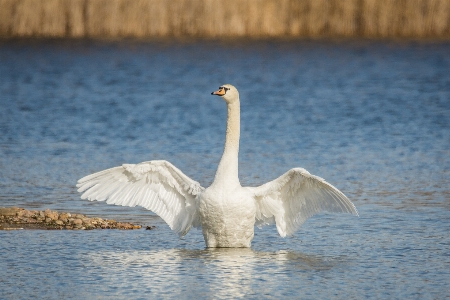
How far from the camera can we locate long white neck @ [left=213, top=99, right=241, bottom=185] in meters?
9.48

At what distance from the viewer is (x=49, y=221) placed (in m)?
10.6

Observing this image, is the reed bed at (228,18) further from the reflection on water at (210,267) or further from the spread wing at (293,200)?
the reflection on water at (210,267)

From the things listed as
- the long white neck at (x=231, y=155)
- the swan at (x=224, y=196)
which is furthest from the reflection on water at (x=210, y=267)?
the long white neck at (x=231, y=155)

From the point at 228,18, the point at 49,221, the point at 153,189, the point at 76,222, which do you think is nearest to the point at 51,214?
the point at 49,221

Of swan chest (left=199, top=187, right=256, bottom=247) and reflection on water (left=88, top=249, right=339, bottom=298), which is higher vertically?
swan chest (left=199, top=187, right=256, bottom=247)

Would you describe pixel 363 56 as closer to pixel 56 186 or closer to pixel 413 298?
pixel 56 186

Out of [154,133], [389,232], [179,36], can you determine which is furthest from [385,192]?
[179,36]

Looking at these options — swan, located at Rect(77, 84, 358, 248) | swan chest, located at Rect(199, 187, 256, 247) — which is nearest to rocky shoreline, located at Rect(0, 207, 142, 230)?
swan, located at Rect(77, 84, 358, 248)

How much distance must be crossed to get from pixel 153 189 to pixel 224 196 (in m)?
0.96

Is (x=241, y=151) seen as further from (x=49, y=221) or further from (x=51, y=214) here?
(x=49, y=221)

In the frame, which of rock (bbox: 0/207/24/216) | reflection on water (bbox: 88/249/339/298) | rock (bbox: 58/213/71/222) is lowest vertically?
reflection on water (bbox: 88/249/339/298)

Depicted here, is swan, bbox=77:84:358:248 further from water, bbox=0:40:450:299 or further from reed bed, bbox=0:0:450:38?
reed bed, bbox=0:0:450:38

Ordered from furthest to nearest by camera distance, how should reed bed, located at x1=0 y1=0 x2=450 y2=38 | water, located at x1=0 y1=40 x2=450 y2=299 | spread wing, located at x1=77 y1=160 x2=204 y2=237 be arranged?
reed bed, located at x1=0 y1=0 x2=450 y2=38 → spread wing, located at x1=77 y1=160 x2=204 y2=237 → water, located at x1=0 y1=40 x2=450 y2=299

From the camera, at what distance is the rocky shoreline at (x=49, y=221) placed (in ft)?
34.4
